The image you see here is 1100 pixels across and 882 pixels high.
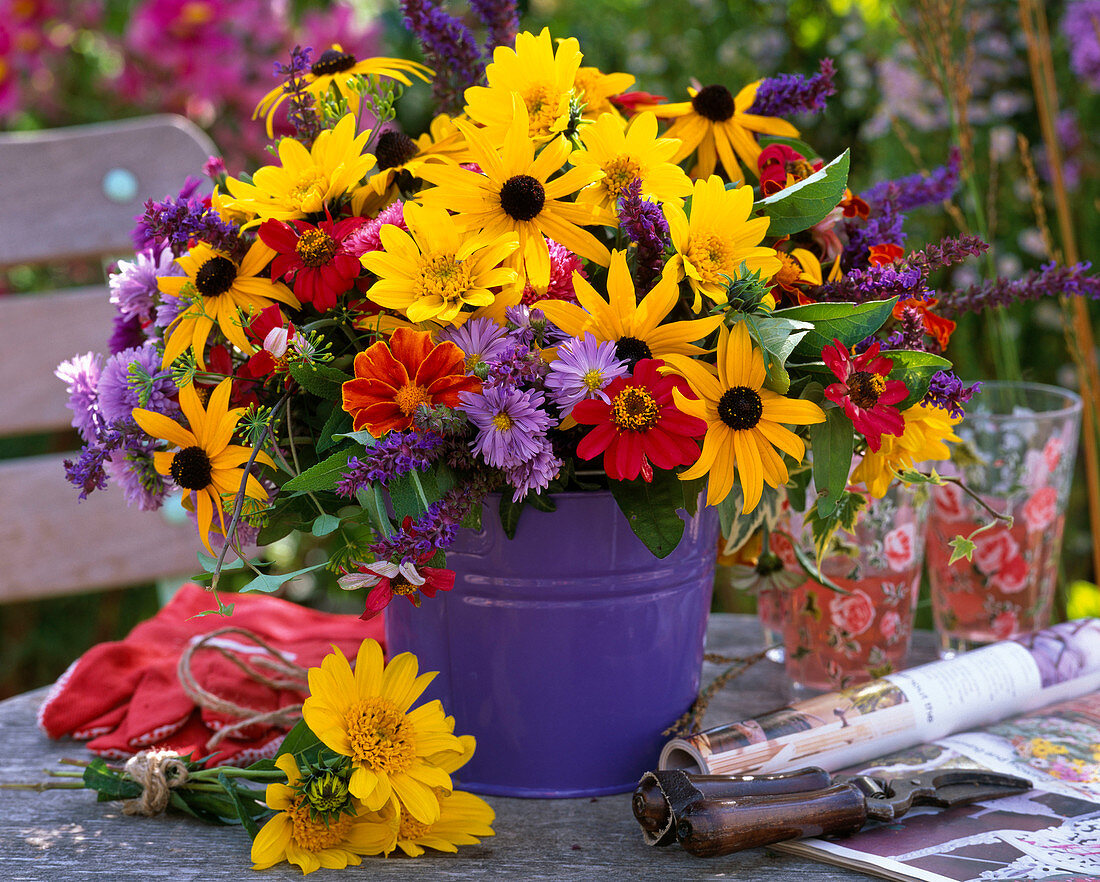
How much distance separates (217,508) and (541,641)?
7.4 inches

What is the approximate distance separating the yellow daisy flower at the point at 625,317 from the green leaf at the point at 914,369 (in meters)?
0.10

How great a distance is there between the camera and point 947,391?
541 millimetres

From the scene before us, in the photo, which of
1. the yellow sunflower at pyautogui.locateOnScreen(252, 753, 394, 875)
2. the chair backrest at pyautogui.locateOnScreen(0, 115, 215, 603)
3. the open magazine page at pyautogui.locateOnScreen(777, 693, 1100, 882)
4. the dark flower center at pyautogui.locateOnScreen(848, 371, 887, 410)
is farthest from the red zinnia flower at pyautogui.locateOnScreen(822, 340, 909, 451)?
the chair backrest at pyautogui.locateOnScreen(0, 115, 215, 603)

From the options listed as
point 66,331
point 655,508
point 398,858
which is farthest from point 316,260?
point 66,331

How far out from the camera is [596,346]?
0.51 m

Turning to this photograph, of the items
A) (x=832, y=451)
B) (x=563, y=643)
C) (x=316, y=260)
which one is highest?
(x=316, y=260)

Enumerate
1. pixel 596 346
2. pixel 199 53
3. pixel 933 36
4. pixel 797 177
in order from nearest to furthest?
pixel 596 346
pixel 797 177
pixel 933 36
pixel 199 53

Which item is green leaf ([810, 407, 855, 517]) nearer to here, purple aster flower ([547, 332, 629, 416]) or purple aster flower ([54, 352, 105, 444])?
purple aster flower ([547, 332, 629, 416])

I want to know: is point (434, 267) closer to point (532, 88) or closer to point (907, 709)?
point (532, 88)

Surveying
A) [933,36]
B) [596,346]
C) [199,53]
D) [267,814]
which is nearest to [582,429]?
[596,346]

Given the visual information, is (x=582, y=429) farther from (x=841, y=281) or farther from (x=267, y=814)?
(x=267, y=814)

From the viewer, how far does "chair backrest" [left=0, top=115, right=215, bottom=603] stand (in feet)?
4.02

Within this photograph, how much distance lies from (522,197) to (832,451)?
20 cm

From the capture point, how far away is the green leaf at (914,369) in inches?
21.3
